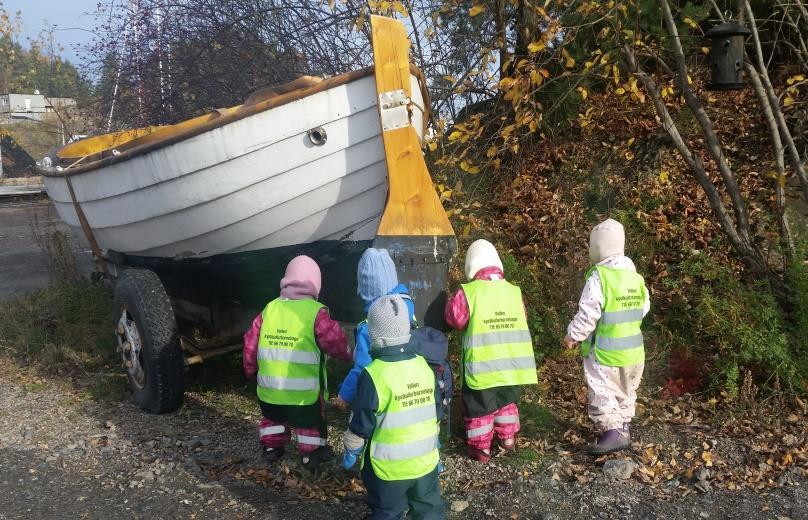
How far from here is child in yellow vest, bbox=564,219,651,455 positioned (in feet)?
13.2

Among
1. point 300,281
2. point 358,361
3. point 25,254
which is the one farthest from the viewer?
point 25,254

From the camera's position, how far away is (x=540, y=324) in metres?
5.42

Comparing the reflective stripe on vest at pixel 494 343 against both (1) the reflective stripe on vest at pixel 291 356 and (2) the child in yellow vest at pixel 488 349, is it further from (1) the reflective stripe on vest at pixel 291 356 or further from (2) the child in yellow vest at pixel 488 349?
(1) the reflective stripe on vest at pixel 291 356

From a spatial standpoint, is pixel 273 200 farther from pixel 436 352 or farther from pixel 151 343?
pixel 436 352

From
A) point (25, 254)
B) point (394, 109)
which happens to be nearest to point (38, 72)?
point (25, 254)

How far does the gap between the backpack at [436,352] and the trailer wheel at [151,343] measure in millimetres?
1886

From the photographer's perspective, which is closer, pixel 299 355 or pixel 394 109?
pixel 299 355

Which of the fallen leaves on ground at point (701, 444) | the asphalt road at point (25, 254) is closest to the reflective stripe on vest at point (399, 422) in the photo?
the fallen leaves on ground at point (701, 444)

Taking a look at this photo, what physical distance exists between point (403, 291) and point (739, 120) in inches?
191

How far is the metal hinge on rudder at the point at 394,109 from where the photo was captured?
4.40 meters

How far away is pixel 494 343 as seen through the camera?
4020 millimetres

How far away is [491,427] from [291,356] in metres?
1.23

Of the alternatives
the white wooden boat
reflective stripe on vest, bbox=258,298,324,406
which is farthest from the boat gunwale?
reflective stripe on vest, bbox=258,298,324,406

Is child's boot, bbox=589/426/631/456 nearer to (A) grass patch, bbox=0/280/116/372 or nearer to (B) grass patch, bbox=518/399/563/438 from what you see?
(B) grass patch, bbox=518/399/563/438
